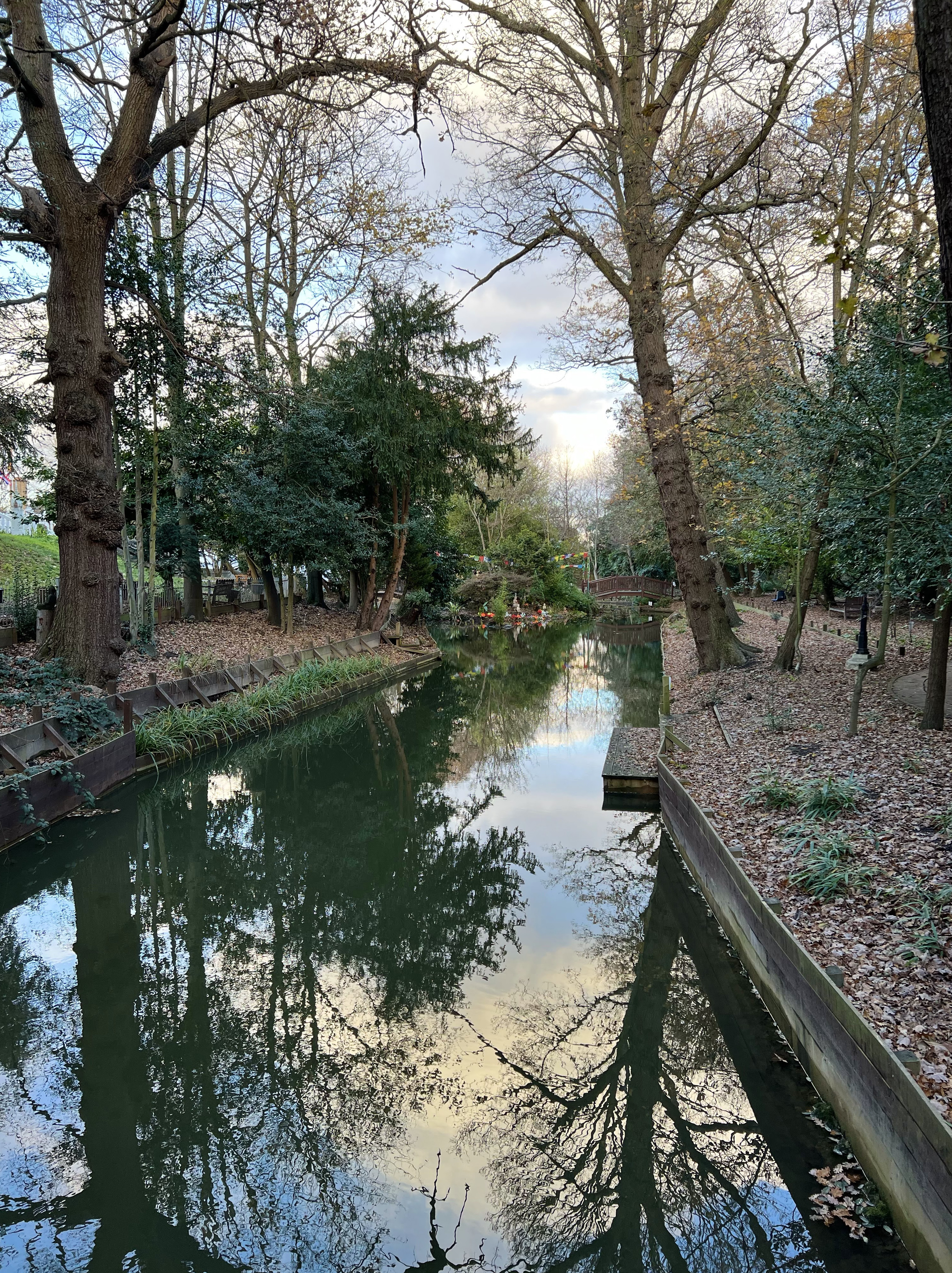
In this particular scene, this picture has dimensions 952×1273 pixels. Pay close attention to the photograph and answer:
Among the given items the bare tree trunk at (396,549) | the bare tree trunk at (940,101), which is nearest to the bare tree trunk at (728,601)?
the bare tree trunk at (396,549)

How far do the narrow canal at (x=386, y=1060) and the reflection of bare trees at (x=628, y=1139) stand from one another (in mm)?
14

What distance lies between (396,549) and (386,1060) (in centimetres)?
1704

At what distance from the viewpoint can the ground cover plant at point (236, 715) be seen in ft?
33.4

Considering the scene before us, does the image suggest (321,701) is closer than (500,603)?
Yes

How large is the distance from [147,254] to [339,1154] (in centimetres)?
1242

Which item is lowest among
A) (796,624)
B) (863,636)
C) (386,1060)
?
(386,1060)

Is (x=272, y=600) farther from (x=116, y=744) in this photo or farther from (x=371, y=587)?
(x=116, y=744)

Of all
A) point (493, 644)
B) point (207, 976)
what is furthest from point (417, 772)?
point (493, 644)

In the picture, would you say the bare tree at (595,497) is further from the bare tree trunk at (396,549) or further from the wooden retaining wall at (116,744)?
the wooden retaining wall at (116,744)

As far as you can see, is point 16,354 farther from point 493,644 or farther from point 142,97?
point 493,644

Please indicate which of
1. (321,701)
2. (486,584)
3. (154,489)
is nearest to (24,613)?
(154,489)

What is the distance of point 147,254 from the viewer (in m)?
11.6

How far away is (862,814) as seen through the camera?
5.41 meters

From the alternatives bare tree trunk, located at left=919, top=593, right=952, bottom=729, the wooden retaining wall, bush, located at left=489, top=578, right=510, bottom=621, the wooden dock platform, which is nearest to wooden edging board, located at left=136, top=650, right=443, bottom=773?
the wooden retaining wall
